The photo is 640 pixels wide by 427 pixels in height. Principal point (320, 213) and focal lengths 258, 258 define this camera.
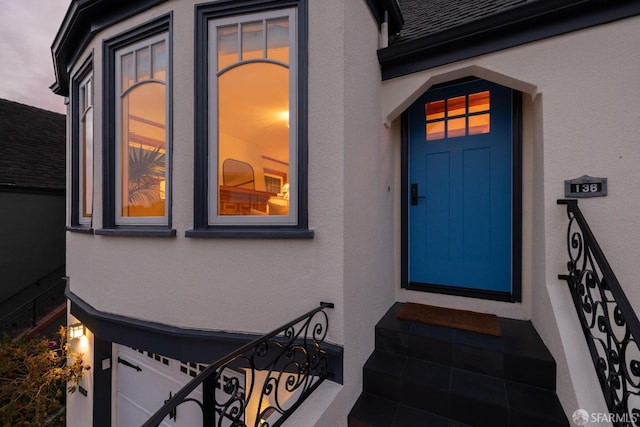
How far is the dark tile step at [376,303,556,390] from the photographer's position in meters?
1.93

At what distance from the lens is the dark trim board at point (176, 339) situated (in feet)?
6.77

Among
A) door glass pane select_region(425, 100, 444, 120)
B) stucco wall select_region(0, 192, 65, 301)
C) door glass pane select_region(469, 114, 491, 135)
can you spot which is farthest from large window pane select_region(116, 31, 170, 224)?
stucco wall select_region(0, 192, 65, 301)

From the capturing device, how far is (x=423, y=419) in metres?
1.88

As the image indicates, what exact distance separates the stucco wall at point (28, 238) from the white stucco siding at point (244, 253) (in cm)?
743

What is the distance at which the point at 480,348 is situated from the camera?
81.4 inches

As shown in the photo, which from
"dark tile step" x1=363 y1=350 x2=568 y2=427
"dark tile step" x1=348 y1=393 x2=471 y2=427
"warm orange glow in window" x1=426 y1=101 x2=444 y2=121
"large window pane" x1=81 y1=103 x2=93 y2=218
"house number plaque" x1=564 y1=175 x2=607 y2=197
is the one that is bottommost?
"dark tile step" x1=348 y1=393 x2=471 y2=427

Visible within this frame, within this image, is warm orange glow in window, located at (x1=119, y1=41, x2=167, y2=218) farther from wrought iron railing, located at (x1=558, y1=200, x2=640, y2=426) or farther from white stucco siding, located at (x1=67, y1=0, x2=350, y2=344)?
wrought iron railing, located at (x1=558, y1=200, x2=640, y2=426)

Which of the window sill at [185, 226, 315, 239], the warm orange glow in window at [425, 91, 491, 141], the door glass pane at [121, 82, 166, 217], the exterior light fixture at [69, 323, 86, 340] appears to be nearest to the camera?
the window sill at [185, 226, 315, 239]

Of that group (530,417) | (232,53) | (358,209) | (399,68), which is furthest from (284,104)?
(530,417)

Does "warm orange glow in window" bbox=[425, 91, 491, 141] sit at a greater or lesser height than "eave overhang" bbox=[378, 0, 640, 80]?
Answer: lesser

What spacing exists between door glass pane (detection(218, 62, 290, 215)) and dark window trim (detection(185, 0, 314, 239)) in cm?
14

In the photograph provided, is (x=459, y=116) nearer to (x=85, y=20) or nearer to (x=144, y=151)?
(x=144, y=151)

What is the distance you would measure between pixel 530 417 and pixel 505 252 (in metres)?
1.48

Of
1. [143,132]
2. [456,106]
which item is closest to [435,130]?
[456,106]
